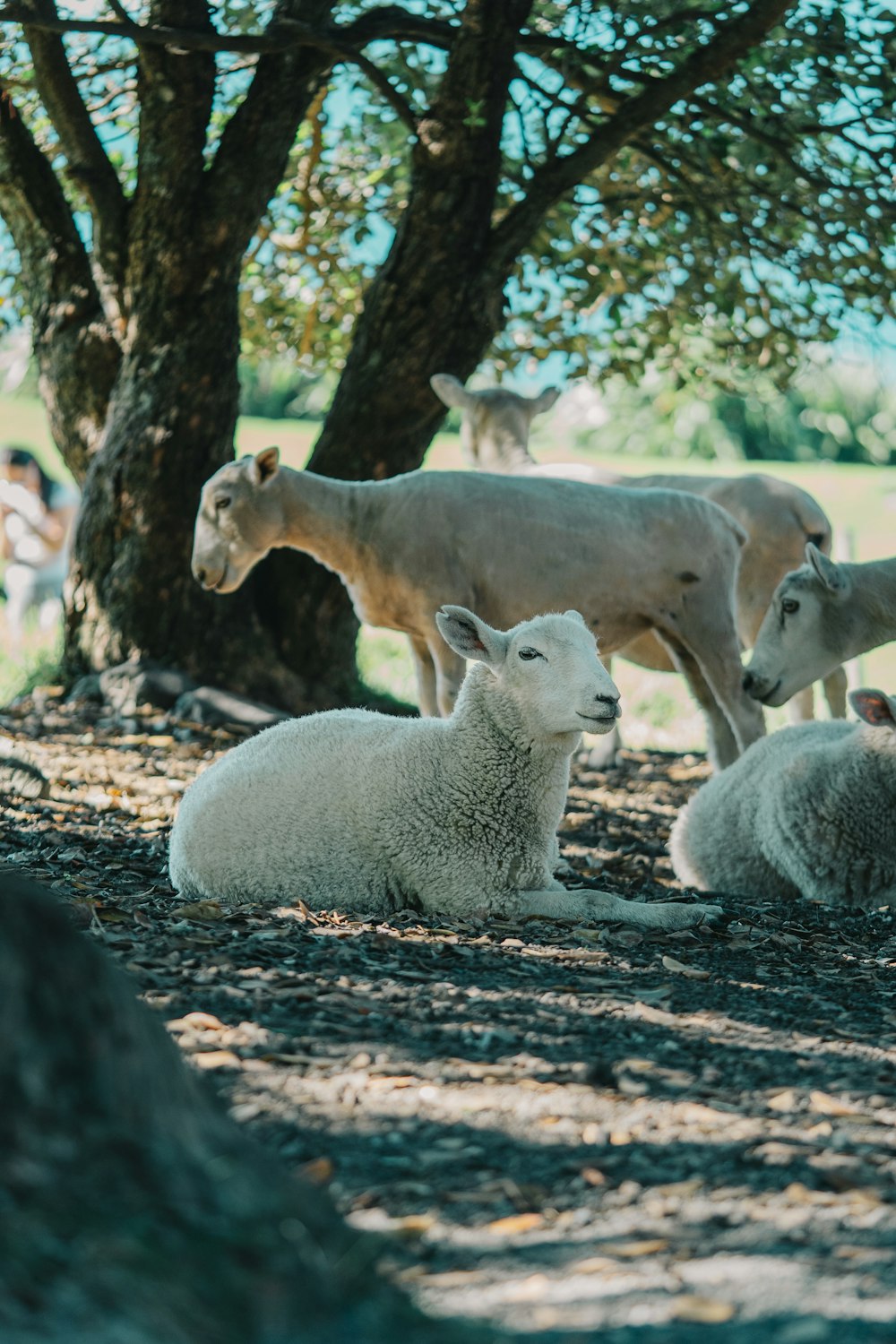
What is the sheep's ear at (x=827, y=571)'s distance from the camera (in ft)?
24.7

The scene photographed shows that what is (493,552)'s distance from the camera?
8250 mm

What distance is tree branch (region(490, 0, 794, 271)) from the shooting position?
28.7 ft

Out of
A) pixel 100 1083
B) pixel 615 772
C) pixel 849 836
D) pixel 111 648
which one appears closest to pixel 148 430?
pixel 111 648

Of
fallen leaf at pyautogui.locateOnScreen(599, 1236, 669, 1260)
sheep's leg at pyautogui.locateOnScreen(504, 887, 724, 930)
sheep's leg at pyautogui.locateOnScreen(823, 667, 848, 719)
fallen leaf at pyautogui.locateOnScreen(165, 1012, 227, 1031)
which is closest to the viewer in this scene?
fallen leaf at pyautogui.locateOnScreen(599, 1236, 669, 1260)

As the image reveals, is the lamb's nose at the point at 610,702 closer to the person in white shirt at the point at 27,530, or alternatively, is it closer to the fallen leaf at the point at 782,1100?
the fallen leaf at the point at 782,1100

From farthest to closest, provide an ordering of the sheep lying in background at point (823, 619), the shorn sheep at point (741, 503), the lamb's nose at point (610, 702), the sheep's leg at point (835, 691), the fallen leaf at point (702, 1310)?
the sheep's leg at point (835, 691) < the shorn sheep at point (741, 503) < the sheep lying in background at point (823, 619) < the lamb's nose at point (610, 702) < the fallen leaf at point (702, 1310)

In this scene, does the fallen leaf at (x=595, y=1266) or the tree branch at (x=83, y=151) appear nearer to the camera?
the fallen leaf at (x=595, y=1266)

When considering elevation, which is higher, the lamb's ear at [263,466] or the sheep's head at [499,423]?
the sheep's head at [499,423]

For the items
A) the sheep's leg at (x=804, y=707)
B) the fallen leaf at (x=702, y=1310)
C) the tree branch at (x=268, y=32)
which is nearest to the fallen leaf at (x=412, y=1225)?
the fallen leaf at (x=702, y=1310)

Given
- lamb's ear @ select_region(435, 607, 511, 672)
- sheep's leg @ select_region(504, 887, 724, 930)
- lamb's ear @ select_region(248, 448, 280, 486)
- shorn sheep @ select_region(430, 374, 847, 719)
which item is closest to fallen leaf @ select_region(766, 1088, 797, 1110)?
sheep's leg @ select_region(504, 887, 724, 930)

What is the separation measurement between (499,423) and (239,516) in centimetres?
290

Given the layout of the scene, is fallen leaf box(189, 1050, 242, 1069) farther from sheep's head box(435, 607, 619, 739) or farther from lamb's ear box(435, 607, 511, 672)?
lamb's ear box(435, 607, 511, 672)

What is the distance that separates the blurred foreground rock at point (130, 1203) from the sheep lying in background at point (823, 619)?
579 cm

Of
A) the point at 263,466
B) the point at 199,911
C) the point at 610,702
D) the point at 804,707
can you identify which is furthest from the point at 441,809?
the point at 804,707
